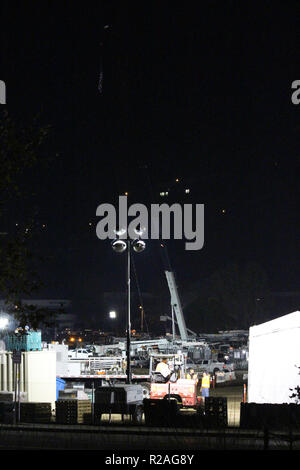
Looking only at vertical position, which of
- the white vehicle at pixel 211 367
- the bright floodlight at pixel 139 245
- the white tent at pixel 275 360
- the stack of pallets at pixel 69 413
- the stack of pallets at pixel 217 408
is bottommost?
the white vehicle at pixel 211 367

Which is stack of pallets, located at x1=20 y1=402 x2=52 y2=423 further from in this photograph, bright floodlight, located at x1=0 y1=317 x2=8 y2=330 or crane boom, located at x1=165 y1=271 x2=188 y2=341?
crane boom, located at x1=165 y1=271 x2=188 y2=341

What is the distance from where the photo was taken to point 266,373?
69.0 feet

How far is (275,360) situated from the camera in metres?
20.5

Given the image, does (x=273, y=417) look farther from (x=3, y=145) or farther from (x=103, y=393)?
(x=3, y=145)

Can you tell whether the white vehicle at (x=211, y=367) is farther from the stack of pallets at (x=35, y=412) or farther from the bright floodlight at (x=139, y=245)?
the stack of pallets at (x=35, y=412)

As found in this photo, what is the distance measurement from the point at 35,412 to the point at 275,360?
26.6 feet

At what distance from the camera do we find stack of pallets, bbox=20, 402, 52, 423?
20922 mm

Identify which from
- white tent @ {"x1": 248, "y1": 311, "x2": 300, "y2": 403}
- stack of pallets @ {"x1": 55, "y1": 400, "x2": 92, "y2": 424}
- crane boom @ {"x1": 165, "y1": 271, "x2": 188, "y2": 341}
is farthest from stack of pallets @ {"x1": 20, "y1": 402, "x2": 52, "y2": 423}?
crane boom @ {"x1": 165, "y1": 271, "x2": 188, "y2": 341}

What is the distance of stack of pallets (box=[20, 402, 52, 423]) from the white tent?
704 centimetres

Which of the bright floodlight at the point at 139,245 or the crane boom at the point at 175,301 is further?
the crane boom at the point at 175,301

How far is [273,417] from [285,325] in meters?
3.72

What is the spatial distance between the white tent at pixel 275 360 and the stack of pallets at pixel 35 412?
704 cm

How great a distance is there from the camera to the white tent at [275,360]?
64.4 ft

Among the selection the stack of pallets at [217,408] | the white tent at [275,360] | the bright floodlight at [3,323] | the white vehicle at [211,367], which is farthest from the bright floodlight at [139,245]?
the white vehicle at [211,367]
